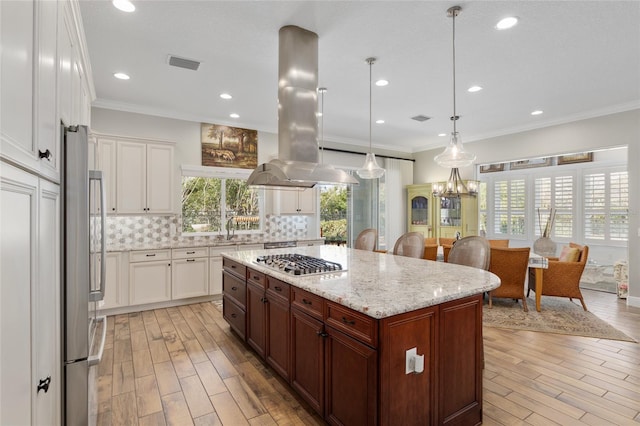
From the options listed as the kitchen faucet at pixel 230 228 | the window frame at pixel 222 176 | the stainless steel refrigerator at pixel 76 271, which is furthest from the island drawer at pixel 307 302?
the kitchen faucet at pixel 230 228

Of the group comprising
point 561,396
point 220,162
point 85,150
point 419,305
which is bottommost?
point 561,396

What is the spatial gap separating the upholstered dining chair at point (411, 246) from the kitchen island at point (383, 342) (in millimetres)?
1085

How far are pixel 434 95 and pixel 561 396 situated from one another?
3.61m

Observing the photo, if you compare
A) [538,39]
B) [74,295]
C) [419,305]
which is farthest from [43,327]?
[538,39]

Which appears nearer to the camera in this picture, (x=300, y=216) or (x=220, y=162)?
(x=220, y=162)

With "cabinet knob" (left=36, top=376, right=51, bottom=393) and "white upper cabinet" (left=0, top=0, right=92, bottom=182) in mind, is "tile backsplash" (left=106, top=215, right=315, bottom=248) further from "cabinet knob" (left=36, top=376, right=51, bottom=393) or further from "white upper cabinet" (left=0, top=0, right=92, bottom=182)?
"cabinet knob" (left=36, top=376, right=51, bottom=393)

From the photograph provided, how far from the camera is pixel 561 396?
246 cm

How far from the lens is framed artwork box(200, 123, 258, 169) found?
218 inches

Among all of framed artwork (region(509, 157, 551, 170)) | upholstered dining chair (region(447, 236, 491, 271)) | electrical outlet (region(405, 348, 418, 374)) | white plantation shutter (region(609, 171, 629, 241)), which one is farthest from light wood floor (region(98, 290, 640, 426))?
framed artwork (region(509, 157, 551, 170))

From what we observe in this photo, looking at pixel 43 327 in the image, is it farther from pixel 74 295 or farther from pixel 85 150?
pixel 85 150

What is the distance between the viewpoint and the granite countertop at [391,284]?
1.75 meters

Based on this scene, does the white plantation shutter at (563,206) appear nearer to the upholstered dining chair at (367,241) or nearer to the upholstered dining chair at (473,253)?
the upholstered dining chair at (367,241)

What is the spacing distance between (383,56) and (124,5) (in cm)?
231

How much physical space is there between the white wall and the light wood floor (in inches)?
62.6
